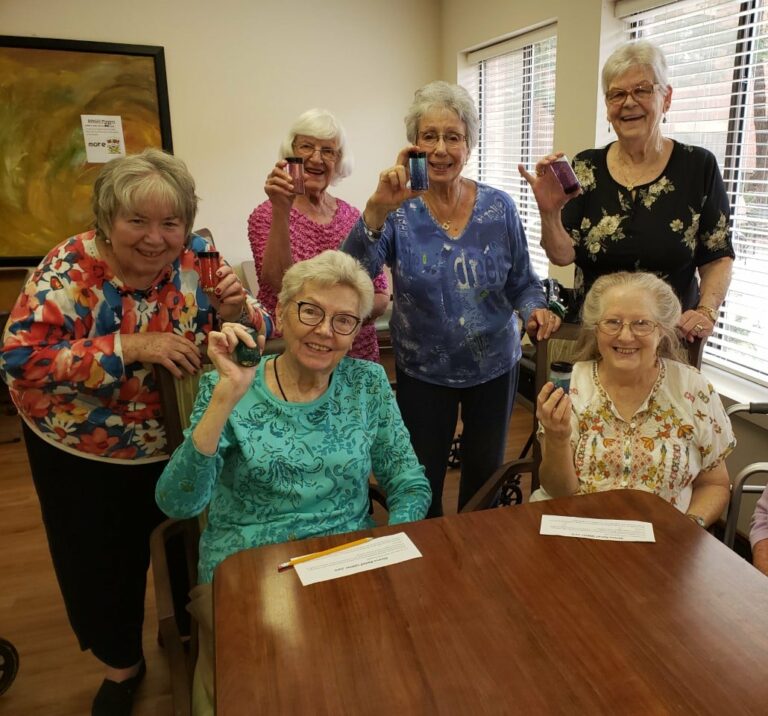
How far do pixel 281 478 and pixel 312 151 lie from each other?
125 cm

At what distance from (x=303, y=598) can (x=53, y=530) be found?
2.95 ft

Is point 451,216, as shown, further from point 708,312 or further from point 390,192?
point 708,312

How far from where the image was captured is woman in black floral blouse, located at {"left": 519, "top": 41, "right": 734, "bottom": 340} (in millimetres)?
1832

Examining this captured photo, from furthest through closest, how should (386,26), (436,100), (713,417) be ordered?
1. (386,26)
2. (436,100)
3. (713,417)

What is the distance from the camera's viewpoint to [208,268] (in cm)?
150

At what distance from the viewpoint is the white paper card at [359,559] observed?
1.12 m

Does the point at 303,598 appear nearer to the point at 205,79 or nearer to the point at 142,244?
the point at 142,244

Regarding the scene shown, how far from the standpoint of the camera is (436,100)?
1835 millimetres

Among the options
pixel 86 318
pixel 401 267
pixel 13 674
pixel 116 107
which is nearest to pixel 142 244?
pixel 86 318

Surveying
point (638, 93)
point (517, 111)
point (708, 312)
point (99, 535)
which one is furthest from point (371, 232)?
point (517, 111)

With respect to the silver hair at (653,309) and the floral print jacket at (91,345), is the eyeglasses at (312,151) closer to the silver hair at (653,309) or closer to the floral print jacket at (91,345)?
the floral print jacket at (91,345)

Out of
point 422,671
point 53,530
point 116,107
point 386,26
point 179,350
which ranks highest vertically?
point 386,26

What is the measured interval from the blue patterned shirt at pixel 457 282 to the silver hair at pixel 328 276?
0.38m

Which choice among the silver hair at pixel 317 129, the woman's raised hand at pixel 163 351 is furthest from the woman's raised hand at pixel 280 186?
the woman's raised hand at pixel 163 351
